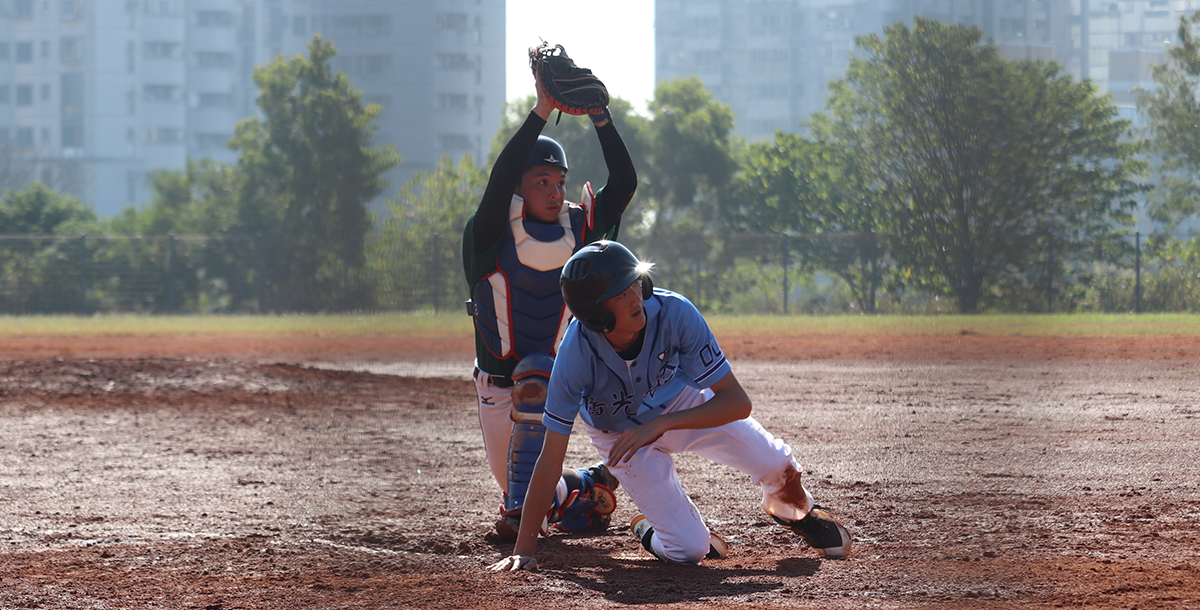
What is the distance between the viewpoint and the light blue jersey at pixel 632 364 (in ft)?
10.3

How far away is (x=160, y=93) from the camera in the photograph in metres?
45.4

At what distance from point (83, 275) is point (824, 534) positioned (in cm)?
2034

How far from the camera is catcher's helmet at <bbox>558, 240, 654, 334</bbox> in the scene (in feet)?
9.72

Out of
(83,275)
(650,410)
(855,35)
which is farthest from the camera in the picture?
(83,275)

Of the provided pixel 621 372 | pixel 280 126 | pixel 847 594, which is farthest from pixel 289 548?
pixel 280 126

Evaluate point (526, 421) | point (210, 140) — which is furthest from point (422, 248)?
point (210, 140)

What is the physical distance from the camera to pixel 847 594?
2.77m

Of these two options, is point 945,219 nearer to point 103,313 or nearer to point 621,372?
point 621,372

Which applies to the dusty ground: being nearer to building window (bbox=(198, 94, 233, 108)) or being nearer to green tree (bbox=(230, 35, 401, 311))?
green tree (bbox=(230, 35, 401, 311))

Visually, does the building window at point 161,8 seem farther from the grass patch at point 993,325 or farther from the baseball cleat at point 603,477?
the baseball cleat at point 603,477

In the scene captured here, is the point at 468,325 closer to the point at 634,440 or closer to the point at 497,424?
the point at 497,424

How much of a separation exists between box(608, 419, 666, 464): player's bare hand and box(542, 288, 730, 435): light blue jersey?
0.52 feet

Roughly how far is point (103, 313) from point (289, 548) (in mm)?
18994

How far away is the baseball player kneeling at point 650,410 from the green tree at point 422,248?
15778 mm
